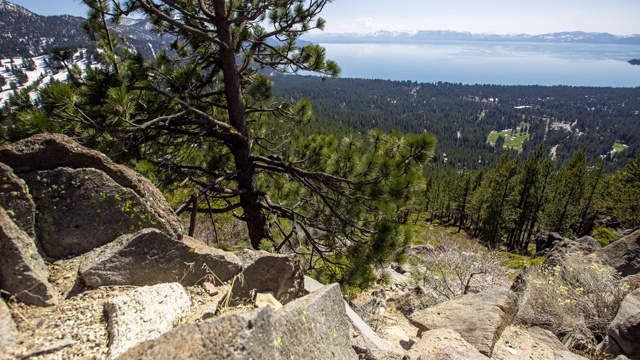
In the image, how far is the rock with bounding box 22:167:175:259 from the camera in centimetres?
233

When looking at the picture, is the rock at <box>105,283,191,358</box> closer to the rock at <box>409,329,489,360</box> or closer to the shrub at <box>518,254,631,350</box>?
the rock at <box>409,329,489,360</box>

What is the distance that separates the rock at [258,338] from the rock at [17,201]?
58.4 inches

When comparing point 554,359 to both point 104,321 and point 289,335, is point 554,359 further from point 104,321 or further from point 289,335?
point 104,321

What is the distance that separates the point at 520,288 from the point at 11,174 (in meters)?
7.84

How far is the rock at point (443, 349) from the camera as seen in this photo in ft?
8.84

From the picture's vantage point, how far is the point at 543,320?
15.8ft

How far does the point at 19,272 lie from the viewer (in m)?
1.88

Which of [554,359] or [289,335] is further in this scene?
[554,359]

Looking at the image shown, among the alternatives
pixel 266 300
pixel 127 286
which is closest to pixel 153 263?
pixel 127 286

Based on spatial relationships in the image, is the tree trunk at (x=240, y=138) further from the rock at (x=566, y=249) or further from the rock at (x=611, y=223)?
the rock at (x=611, y=223)

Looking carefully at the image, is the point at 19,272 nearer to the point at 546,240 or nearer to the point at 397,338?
the point at 397,338

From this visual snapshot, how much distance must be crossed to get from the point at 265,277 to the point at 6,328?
5.34 ft

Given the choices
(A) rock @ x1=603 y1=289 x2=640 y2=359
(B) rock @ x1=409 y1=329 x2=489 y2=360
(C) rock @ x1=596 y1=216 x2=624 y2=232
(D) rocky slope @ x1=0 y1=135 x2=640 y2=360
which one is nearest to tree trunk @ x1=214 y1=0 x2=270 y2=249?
(D) rocky slope @ x1=0 y1=135 x2=640 y2=360

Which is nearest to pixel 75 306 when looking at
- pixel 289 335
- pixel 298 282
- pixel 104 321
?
pixel 104 321
